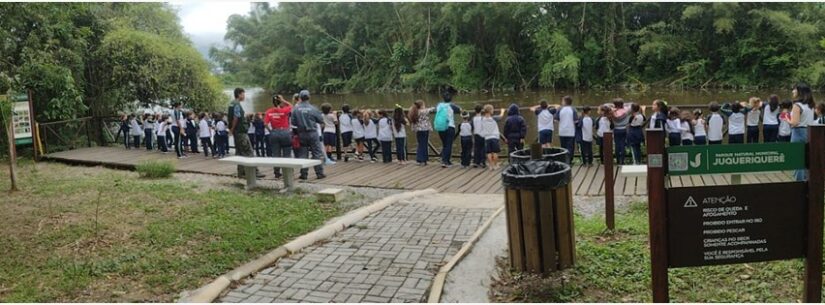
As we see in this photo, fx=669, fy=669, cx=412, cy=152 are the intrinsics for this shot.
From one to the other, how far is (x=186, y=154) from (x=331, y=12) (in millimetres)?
40510

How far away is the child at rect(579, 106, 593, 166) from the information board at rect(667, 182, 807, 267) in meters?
7.23

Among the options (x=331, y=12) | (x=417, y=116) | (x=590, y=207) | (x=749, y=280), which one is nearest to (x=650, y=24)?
(x=331, y=12)

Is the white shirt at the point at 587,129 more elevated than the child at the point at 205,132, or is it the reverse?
the child at the point at 205,132

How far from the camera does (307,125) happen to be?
33.0ft

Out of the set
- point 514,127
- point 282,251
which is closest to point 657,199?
point 282,251

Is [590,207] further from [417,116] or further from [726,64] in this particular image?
[726,64]

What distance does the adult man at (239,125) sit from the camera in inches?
384

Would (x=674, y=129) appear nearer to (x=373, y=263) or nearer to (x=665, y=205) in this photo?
(x=373, y=263)

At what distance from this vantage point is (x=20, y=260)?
5.64m

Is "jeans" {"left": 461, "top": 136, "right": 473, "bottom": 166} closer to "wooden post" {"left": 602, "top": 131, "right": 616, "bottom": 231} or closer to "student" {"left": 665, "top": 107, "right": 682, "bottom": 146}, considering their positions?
"student" {"left": 665, "top": 107, "right": 682, "bottom": 146}

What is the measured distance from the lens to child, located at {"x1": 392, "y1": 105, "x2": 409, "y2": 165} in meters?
11.8

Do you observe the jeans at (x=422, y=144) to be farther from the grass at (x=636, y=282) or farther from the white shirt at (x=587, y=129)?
the grass at (x=636, y=282)

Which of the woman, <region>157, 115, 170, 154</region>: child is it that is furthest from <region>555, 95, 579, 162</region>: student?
<region>157, 115, 170, 154</region>: child

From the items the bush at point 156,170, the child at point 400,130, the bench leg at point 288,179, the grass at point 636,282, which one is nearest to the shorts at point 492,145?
the child at point 400,130
